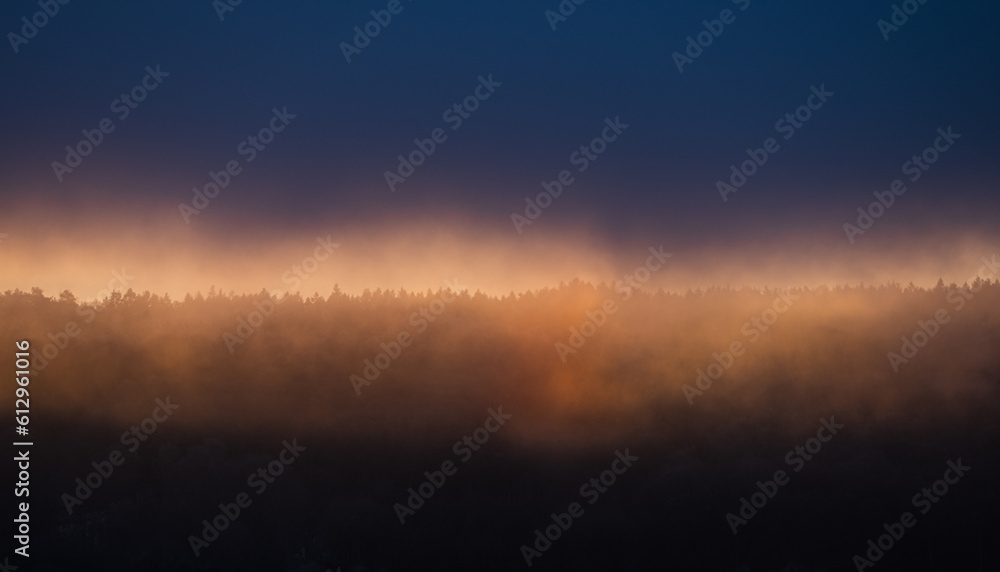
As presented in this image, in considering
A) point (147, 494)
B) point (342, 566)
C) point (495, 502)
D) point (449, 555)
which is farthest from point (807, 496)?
point (147, 494)

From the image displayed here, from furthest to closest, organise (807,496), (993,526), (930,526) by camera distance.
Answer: (807,496) < (930,526) < (993,526)

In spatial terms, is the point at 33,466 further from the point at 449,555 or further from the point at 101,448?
the point at 449,555

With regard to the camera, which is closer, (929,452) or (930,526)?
(930,526)

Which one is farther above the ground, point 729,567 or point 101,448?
point 101,448

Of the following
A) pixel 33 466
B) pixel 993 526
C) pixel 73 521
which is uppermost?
pixel 33 466

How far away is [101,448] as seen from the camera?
191 metres

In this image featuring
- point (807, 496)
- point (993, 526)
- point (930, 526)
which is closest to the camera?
point (993, 526)

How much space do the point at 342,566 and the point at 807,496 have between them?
4533 inches

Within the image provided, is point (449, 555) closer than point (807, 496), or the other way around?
point (449, 555)

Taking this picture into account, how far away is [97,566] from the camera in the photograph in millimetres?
174625

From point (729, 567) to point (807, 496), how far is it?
3296 centimetres

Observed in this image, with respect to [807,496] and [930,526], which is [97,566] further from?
[930,526]

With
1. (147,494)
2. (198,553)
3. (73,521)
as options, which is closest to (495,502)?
(198,553)

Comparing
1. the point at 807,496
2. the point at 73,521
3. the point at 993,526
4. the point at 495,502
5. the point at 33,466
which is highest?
the point at 33,466
